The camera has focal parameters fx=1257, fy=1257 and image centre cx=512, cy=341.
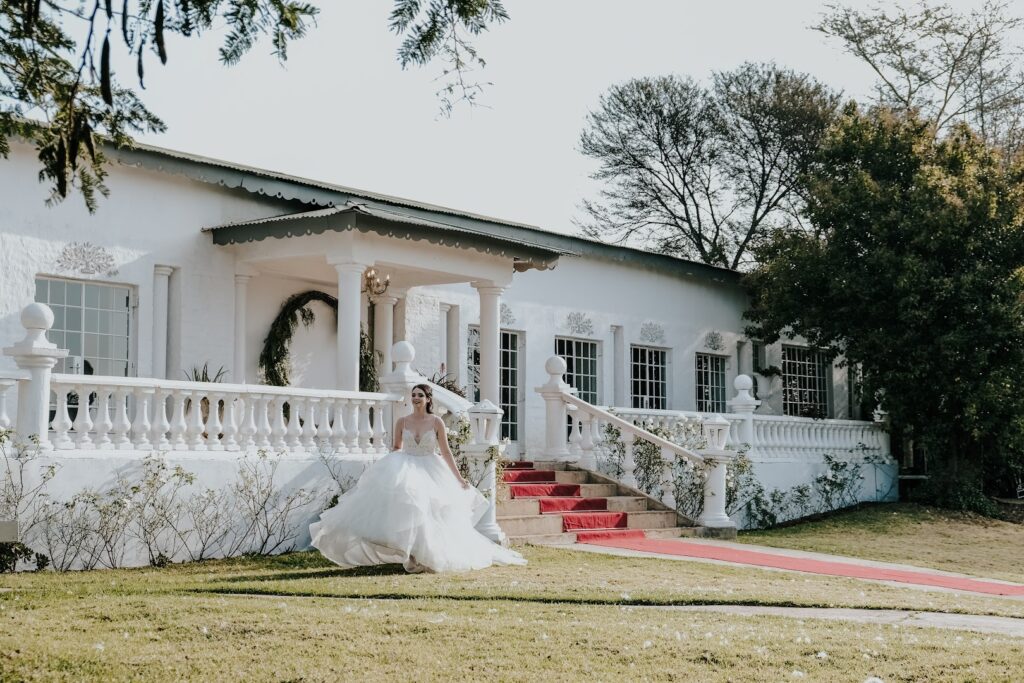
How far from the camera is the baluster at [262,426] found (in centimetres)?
1284

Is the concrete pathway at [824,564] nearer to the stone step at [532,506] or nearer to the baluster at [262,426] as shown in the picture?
the stone step at [532,506]

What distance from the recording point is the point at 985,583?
13039 millimetres

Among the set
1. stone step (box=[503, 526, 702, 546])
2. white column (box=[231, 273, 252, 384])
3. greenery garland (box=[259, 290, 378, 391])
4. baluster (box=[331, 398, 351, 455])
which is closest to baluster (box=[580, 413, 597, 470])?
stone step (box=[503, 526, 702, 546])

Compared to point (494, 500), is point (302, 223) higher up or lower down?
higher up

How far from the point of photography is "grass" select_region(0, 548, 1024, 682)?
6.94 m

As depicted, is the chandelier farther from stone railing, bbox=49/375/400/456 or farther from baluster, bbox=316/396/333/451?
baluster, bbox=316/396/333/451

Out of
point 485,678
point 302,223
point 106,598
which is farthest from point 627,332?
point 485,678

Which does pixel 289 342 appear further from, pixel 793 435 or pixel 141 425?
pixel 793 435

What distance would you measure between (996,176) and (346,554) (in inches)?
536

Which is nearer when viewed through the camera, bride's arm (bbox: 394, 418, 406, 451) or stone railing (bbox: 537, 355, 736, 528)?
bride's arm (bbox: 394, 418, 406, 451)

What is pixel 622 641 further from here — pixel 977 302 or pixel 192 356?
pixel 977 302

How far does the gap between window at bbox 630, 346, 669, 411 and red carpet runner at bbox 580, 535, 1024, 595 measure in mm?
7097

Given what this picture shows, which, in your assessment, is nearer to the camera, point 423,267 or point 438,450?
point 438,450

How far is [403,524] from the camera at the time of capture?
11.0 metres
